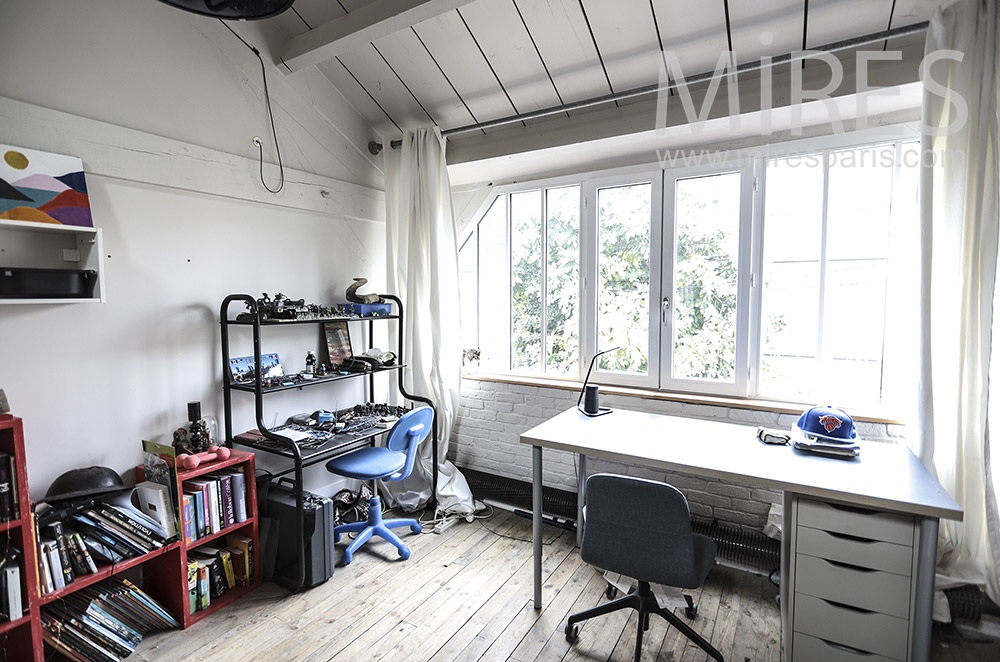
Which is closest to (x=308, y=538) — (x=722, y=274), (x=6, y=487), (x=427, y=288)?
(x=6, y=487)

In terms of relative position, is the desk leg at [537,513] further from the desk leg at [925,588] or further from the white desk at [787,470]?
the desk leg at [925,588]

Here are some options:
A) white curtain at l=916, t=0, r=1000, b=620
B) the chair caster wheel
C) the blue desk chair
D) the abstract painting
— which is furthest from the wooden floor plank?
the abstract painting

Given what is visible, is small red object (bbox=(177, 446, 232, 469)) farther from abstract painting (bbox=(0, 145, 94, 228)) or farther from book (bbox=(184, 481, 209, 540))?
abstract painting (bbox=(0, 145, 94, 228))

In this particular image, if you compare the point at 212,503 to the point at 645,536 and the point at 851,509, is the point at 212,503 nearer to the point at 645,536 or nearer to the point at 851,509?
the point at 645,536

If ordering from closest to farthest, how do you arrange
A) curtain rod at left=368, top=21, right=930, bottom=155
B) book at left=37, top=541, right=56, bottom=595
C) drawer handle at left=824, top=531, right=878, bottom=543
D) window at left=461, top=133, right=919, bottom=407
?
drawer handle at left=824, top=531, right=878, bottom=543, book at left=37, top=541, right=56, bottom=595, curtain rod at left=368, top=21, right=930, bottom=155, window at left=461, top=133, right=919, bottom=407

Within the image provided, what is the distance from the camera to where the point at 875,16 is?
83.3 inches

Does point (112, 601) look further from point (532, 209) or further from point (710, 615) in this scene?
point (532, 209)

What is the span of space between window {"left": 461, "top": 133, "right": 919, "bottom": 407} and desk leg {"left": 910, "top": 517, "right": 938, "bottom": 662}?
3.69ft

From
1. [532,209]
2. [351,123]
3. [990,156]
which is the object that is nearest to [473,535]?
[532,209]

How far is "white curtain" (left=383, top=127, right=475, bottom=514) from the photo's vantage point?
3.30 metres

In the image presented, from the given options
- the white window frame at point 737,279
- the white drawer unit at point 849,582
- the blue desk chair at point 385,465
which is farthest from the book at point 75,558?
the white window frame at point 737,279

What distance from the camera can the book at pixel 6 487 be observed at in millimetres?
1717

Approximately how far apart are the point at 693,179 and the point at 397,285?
6.54 feet

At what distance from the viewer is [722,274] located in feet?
9.53
